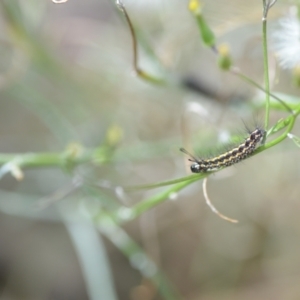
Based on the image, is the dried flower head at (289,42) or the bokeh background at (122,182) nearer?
the dried flower head at (289,42)

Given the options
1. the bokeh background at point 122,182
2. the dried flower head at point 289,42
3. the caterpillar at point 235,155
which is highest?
the bokeh background at point 122,182

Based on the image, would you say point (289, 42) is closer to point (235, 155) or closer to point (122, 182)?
point (235, 155)

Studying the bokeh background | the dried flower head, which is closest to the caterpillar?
the dried flower head

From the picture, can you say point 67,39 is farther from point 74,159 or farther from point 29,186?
point 74,159

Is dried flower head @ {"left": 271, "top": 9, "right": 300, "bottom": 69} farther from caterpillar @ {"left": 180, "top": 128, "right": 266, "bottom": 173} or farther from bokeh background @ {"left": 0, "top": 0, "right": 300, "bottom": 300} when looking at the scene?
bokeh background @ {"left": 0, "top": 0, "right": 300, "bottom": 300}

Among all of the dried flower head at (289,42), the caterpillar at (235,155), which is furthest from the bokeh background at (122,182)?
the caterpillar at (235,155)

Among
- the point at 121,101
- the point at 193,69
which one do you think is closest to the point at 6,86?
the point at 121,101

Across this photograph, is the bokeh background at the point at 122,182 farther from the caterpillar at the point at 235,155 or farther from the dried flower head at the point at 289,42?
the caterpillar at the point at 235,155

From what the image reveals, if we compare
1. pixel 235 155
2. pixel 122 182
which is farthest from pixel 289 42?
pixel 122 182
